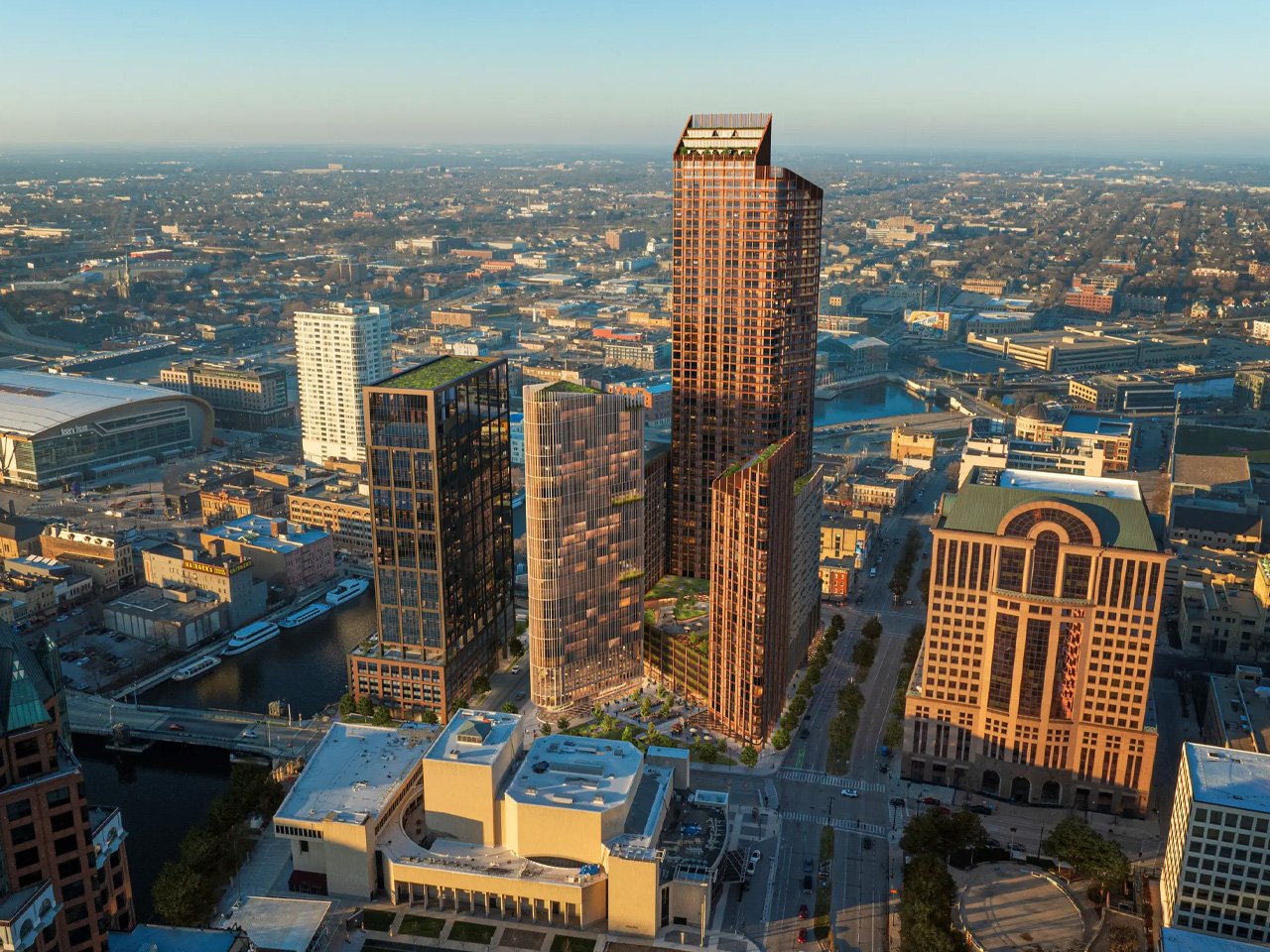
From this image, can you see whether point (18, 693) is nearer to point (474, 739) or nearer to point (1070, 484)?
point (474, 739)

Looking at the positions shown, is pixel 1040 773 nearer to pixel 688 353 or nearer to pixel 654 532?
pixel 654 532

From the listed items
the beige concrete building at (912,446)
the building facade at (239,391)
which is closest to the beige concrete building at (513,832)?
the beige concrete building at (912,446)

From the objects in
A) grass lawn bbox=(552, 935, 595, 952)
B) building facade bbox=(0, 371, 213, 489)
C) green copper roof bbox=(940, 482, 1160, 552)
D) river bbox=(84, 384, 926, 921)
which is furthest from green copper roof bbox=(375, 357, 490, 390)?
building facade bbox=(0, 371, 213, 489)

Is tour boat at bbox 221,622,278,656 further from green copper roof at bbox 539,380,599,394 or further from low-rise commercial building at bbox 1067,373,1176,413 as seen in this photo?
low-rise commercial building at bbox 1067,373,1176,413

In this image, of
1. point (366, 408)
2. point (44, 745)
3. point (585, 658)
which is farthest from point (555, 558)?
point (44, 745)

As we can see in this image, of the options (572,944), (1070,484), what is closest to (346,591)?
(572,944)
